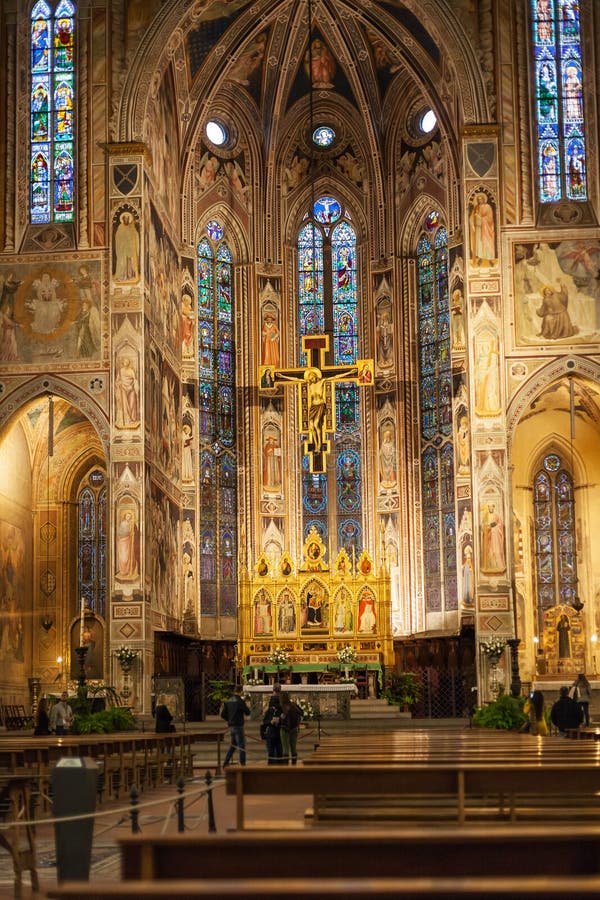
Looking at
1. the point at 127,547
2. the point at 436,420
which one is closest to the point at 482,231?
the point at 436,420

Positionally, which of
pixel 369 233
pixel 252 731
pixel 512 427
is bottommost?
pixel 252 731

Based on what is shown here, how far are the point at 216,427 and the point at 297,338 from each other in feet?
11.9

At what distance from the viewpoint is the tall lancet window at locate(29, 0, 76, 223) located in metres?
31.8

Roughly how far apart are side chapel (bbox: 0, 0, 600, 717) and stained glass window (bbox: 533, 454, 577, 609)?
2.3 inches

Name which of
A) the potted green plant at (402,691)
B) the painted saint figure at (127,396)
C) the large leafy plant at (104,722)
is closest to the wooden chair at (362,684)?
the potted green plant at (402,691)

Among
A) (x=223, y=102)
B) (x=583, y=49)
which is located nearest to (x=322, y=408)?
(x=583, y=49)

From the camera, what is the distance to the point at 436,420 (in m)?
38.4

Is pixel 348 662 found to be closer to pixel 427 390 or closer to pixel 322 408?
pixel 322 408

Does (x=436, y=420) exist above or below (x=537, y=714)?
above

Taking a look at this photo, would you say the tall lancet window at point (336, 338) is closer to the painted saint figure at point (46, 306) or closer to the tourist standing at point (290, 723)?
the painted saint figure at point (46, 306)

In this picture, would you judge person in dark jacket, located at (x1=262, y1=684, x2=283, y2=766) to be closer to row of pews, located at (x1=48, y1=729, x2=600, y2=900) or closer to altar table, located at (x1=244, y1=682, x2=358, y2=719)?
altar table, located at (x1=244, y1=682, x2=358, y2=719)

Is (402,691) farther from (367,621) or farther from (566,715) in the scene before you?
(566,715)

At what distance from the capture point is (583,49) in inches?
1276

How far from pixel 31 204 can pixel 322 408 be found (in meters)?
8.51
